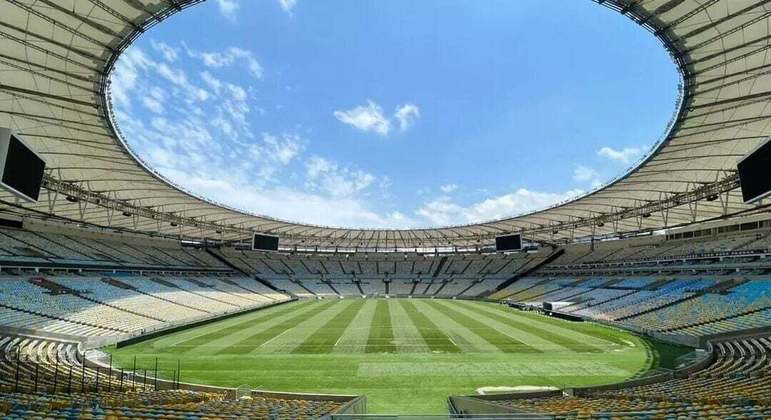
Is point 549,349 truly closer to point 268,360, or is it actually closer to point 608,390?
point 608,390

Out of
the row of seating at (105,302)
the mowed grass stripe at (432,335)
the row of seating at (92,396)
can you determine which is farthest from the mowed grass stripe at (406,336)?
the row of seating at (105,302)

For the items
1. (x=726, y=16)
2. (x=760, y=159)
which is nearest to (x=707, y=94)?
(x=760, y=159)

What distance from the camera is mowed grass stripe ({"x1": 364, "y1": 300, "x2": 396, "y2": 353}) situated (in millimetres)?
24028

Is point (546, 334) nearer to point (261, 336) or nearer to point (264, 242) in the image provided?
point (261, 336)

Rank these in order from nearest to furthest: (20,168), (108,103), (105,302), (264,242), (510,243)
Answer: (20,168), (108,103), (105,302), (510,243), (264,242)

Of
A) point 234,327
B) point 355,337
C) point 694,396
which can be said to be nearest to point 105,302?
point 234,327

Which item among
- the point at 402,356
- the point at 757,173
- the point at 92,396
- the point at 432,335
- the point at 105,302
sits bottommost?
the point at 402,356

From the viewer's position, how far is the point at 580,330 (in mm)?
29625

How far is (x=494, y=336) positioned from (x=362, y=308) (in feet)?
71.0

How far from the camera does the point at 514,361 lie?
68.1 feet

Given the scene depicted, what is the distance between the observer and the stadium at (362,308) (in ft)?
45.0

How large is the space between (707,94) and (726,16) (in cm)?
539

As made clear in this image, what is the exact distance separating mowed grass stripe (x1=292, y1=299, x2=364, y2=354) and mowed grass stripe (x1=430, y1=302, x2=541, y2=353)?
9433mm

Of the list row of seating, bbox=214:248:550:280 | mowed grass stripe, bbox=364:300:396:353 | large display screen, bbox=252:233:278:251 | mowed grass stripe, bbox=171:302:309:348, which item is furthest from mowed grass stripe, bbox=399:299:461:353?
row of seating, bbox=214:248:550:280
